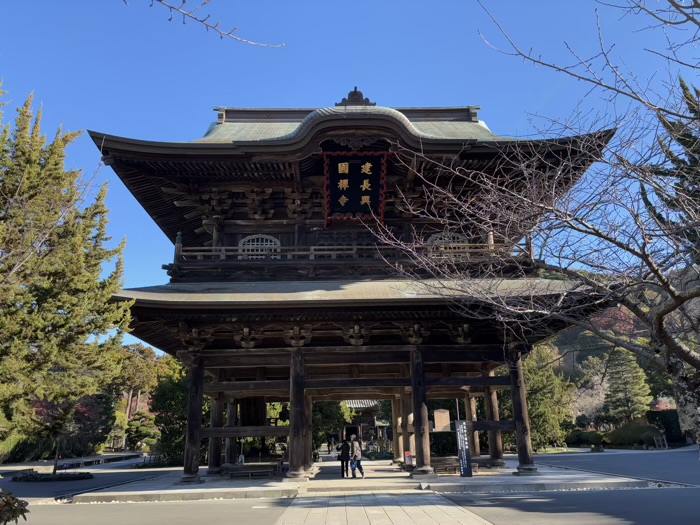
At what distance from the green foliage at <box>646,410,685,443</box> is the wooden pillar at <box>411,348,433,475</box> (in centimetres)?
3183

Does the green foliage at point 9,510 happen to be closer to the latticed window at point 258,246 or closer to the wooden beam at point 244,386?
the wooden beam at point 244,386

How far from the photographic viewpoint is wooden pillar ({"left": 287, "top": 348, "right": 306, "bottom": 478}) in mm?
11719

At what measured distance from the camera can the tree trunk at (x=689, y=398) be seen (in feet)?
18.1

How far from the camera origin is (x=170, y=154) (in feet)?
40.7

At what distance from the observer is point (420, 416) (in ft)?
39.2

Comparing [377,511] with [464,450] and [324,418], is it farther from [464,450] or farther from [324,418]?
[324,418]

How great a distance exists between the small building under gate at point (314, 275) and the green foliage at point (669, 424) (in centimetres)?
2855

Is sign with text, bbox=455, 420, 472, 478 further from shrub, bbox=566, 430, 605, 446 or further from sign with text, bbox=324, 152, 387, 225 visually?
shrub, bbox=566, 430, 605, 446

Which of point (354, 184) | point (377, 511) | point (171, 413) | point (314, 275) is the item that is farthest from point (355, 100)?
point (171, 413)

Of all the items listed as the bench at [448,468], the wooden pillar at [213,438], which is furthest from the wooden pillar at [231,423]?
the bench at [448,468]

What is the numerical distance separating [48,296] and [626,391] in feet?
143

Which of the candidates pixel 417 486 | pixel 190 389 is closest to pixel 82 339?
pixel 190 389

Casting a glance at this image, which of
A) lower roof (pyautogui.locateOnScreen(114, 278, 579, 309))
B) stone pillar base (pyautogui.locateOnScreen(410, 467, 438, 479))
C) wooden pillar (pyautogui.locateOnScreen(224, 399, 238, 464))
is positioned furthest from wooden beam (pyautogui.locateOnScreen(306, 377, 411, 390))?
wooden pillar (pyautogui.locateOnScreen(224, 399, 238, 464))

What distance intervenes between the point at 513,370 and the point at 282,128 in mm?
12190
